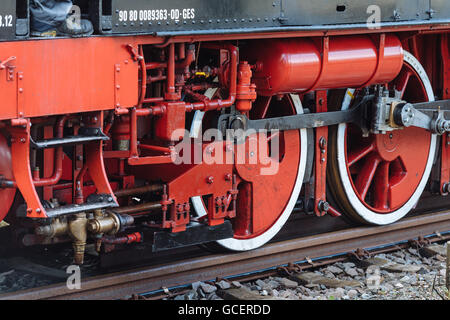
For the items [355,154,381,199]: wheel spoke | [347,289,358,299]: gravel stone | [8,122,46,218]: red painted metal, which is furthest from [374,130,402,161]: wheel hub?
[8,122,46,218]: red painted metal

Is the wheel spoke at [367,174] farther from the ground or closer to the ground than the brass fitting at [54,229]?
farther from the ground

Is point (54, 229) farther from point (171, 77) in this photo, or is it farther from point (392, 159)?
point (392, 159)

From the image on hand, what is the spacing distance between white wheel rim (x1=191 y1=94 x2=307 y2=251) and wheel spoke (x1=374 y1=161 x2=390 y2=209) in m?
1.18

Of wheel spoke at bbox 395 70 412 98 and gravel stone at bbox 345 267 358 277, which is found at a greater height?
wheel spoke at bbox 395 70 412 98

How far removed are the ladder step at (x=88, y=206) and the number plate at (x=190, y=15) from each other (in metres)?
1.15

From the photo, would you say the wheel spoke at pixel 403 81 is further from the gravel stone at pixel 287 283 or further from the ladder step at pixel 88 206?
the ladder step at pixel 88 206

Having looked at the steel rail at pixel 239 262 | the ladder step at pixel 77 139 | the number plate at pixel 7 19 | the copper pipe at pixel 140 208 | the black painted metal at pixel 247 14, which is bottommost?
the steel rail at pixel 239 262

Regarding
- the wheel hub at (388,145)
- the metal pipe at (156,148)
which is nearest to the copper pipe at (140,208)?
the metal pipe at (156,148)

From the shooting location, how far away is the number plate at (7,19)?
5.25 meters

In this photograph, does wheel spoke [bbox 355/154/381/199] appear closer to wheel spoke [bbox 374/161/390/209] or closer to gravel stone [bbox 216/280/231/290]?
wheel spoke [bbox 374/161/390/209]

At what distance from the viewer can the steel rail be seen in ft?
21.4

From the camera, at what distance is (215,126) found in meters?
7.36
